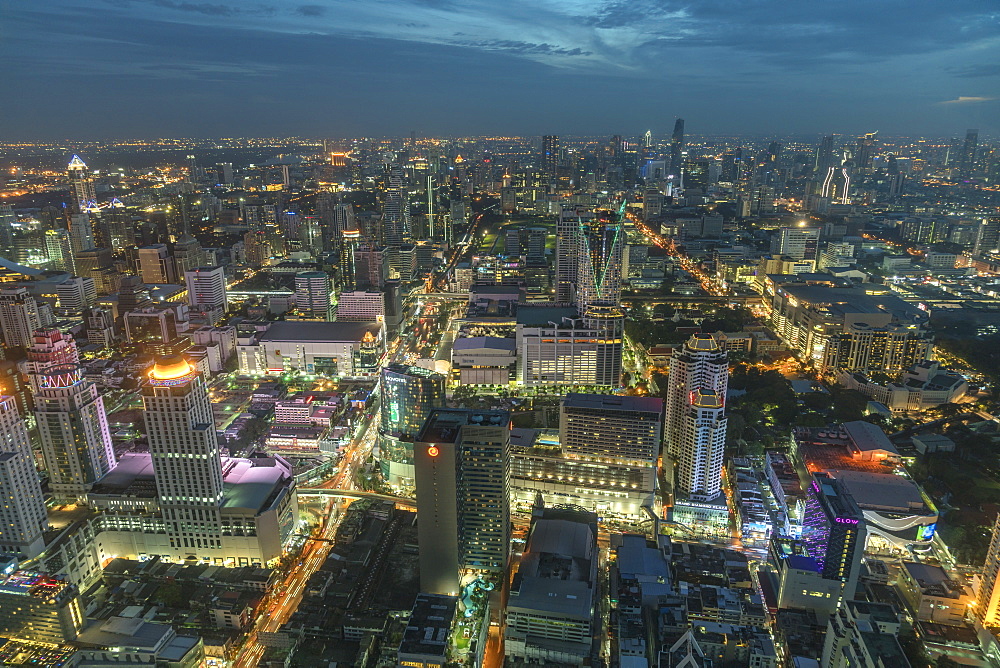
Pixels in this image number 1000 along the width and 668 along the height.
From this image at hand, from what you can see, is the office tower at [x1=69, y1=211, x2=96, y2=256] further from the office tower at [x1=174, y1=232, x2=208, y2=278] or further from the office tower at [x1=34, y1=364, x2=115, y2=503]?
the office tower at [x1=34, y1=364, x2=115, y2=503]

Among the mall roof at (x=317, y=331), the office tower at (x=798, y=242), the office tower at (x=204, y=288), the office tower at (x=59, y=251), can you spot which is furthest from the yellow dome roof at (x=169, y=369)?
the office tower at (x=798, y=242)

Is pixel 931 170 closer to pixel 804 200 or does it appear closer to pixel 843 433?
pixel 804 200

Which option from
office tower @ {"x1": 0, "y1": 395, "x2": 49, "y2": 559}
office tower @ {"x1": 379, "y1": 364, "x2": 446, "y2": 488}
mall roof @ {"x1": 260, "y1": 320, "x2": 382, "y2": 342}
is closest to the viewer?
office tower @ {"x1": 0, "y1": 395, "x2": 49, "y2": 559}

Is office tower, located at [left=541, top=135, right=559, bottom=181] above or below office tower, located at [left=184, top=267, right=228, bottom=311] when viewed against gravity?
above

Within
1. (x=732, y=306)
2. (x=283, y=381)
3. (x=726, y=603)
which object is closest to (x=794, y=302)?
(x=732, y=306)

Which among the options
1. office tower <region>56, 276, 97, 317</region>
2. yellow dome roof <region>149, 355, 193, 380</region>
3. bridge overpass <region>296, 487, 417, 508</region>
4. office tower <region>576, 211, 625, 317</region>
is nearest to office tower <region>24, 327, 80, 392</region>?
yellow dome roof <region>149, 355, 193, 380</region>

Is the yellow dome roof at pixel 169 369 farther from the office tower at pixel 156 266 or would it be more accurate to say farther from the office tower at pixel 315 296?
the office tower at pixel 156 266

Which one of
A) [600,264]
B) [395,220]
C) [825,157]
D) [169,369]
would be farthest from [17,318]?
[825,157]

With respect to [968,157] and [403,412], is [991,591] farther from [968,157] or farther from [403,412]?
[968,157]
